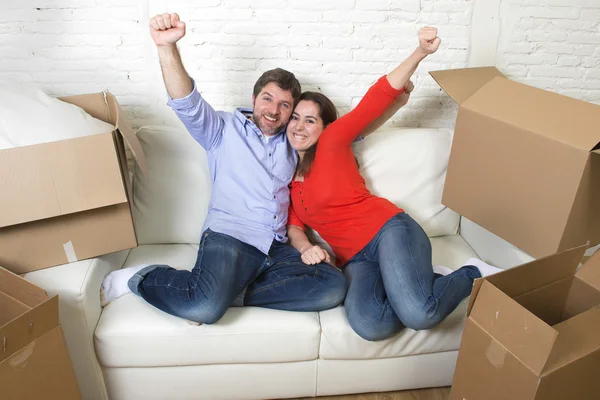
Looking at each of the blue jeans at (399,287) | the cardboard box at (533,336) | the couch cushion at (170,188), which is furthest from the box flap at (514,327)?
the couch cushion at (170,188)

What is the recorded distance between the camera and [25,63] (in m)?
1.84

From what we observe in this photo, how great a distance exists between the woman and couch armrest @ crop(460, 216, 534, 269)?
0.07 m

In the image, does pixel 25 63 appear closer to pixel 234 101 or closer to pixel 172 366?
pixel 234 101

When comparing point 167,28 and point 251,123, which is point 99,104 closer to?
point 167,28

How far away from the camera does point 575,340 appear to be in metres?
1.09

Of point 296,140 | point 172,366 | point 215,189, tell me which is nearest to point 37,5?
point 215,189

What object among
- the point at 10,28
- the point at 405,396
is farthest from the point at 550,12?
the point at 10,28

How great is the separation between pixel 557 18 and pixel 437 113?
60cm

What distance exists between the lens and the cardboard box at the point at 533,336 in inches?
40.9

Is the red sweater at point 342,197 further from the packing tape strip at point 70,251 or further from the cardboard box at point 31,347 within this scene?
the cardboard box at point 31,347

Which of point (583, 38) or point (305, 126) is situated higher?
point (583, 38)

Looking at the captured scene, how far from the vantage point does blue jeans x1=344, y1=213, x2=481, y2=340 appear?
57.2 inches

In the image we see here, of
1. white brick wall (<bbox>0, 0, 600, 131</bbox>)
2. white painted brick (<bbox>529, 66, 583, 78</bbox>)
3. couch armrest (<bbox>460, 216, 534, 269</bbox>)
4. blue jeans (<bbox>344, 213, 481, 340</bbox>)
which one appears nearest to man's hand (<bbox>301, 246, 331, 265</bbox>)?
blue jeans (<bbox>344, 213, 481, 340</bbox>)

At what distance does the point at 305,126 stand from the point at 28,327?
3.34ft
